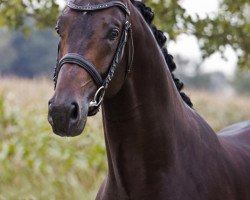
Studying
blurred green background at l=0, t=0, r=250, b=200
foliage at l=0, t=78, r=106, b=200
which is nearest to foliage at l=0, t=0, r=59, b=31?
blurred green background at l=0, t=0, r=250, b=200

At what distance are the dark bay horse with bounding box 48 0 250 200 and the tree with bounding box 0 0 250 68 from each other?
3.76 m

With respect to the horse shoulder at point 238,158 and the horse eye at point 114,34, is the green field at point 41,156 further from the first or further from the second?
the horse eye at point 114,34

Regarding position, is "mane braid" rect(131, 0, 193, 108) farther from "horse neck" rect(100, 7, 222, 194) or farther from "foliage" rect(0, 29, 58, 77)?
"foliage" rect(0, 29, 58, 77)

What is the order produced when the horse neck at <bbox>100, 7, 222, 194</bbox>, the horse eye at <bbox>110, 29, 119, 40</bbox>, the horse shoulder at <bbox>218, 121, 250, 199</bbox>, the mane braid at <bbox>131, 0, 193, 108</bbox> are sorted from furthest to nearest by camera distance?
the horse shoulder at <bbox>218, 121, 250, 199</bbox>, the mane braid at <bbox>131, 0, 193, 108</bbox>, the horse neck at <bbox>100, 7, 222, 194</bbox>, the horse eye at <bbox>110, 29, 119, 40</bbox>

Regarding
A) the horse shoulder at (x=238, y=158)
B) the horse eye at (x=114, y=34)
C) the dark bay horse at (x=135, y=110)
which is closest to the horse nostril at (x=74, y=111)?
the dark bay horse at (x=135, y=110)

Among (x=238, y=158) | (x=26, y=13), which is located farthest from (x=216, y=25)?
(x=238, y=158)

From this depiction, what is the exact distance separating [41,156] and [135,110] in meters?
5.08

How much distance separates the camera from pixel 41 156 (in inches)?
323

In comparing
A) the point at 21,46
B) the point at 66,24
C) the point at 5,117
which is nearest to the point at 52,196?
the point at 5,117

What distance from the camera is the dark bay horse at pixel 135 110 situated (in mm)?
2879

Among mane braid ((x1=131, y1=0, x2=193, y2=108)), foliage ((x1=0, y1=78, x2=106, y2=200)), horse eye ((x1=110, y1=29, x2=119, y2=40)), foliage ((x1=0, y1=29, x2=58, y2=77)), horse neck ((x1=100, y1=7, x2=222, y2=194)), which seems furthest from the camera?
foliage ((x1=0, y1=29, x2=58, y2=77))

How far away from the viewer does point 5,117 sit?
987 cm

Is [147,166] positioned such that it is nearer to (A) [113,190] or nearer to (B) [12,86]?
(A) [113,190]

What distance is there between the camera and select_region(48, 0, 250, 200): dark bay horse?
288 cm
